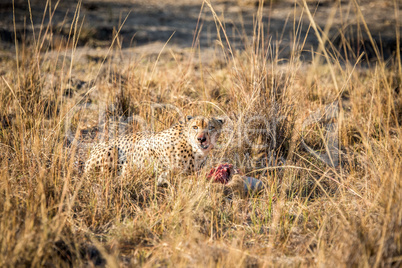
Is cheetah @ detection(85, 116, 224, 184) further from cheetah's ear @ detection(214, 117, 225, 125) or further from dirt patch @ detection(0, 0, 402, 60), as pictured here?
dirt patch @ detection(0, 0, 402, 60)

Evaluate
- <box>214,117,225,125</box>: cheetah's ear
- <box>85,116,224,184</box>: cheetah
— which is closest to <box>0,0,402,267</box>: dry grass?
<box>214,117,225,125</box>: cheetah's ear

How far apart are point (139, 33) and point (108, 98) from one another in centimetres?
442

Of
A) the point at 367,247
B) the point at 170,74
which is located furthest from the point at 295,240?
the point at 170,74

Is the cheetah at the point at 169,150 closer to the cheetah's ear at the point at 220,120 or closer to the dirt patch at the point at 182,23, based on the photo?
the cheetah's ear at the point at 220,120

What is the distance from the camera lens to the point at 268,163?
9.98 feet

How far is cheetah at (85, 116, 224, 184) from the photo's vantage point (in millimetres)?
2916

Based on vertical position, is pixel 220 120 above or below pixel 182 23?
below

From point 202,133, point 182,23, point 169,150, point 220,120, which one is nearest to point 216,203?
→ point 202,133

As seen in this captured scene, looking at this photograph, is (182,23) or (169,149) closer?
(169,149)

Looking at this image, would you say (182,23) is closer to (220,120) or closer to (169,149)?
(220,120)

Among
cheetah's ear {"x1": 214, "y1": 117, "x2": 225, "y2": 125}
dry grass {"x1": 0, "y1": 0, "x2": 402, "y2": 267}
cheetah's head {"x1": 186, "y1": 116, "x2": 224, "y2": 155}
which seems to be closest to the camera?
dry grass {"x1": 0, "y1": 0, "x2": 402, "y2": 267}

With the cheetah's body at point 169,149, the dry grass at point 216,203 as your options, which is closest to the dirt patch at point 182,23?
the dry grass at point 216,203

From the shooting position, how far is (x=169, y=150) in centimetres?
299

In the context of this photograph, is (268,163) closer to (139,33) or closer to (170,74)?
(170,74)
